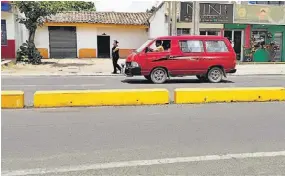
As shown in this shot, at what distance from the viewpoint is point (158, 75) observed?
13.3 m

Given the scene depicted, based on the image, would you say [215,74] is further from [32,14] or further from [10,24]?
[10,24]

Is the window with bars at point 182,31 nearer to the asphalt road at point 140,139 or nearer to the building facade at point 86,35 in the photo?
the building facade at point 86,35

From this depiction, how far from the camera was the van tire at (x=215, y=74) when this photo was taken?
13711mm

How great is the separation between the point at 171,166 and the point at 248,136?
6.27 ft

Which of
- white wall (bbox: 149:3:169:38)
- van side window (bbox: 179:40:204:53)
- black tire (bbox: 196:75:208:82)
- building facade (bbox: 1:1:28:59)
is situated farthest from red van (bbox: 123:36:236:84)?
building facade (bbox: 1:1:28:59)

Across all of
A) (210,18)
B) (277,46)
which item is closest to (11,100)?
(210,18)

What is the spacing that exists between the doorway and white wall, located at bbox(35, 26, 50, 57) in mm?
4171

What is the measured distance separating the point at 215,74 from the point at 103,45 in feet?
57.5

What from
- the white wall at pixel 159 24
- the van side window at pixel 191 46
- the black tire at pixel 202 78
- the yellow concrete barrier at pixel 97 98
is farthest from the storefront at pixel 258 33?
the yellow concrete barrier at pixel 97 98

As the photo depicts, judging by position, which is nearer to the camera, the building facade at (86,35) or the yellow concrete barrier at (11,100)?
the yellow concrete barrier at (11,100)

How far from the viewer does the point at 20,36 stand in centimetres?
2706

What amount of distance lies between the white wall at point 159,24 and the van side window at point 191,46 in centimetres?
1059

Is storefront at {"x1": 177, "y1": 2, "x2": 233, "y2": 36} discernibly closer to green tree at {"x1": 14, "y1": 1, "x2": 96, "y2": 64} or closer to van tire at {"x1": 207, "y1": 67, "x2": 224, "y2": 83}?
green tree at {"x1": 14, "y1": 1, "x2": 96, "y2": 64}

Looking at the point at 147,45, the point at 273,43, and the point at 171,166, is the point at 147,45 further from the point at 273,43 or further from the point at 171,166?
the point at 273,43
